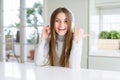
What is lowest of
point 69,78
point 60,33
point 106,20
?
point 69,78

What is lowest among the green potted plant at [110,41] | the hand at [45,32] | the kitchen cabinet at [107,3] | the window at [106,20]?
the green potted plant at [110,41]

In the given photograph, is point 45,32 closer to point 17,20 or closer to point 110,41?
point 110,41

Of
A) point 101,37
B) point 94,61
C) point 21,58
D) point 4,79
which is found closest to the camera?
point 4,79

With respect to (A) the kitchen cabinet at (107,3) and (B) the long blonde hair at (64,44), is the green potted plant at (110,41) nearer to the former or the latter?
(A) the kitchen cabinet at (107,3)

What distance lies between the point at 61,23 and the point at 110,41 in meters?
1.56

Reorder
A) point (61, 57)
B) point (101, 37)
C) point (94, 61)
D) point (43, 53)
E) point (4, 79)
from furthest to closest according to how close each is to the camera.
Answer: point (101, 37)
point (94, 61)
point (43, 53)
point (61, 57)
point (4, 79)

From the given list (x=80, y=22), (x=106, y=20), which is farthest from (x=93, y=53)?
(x=106, y=20)

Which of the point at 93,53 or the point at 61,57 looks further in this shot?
the point at 93,53

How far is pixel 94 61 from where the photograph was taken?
8.17 feet

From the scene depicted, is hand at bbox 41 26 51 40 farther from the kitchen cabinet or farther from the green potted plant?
the green potted plant

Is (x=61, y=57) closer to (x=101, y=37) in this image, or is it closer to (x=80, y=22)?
(x=80, y=22)

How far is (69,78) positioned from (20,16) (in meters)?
2.74

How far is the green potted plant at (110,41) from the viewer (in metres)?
2.75

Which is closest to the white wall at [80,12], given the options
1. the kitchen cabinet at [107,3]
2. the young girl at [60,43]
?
the kitchen cabinet at [107,3]
